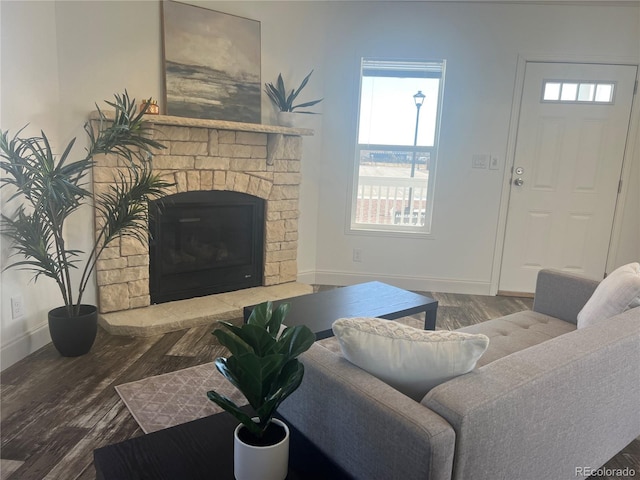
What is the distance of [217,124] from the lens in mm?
3162

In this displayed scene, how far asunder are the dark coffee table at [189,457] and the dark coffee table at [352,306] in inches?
32.3

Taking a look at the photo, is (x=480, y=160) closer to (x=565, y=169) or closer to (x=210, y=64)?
(x=565, y=169)

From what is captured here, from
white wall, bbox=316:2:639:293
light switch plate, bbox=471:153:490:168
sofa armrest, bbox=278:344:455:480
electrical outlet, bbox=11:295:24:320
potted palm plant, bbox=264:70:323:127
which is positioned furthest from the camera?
light switch plate, bbox=471:153:490:168

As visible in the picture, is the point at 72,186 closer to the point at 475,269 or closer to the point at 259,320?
the point at 259,320

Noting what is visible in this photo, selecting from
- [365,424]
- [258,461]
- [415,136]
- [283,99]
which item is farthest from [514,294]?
[258,461]

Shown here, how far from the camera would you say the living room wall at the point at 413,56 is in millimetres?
3402

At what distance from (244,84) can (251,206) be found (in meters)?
0.97

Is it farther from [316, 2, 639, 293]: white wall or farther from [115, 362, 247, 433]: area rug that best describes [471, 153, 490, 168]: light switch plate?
[115, 362, 247, 433]: area rug

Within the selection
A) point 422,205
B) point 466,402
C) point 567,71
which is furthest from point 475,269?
point 466,402

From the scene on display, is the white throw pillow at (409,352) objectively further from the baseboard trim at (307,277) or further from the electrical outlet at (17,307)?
the baseboard trim at (307,277)

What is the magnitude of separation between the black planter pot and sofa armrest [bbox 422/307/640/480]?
7.07 feet

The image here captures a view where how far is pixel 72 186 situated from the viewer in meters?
2.28

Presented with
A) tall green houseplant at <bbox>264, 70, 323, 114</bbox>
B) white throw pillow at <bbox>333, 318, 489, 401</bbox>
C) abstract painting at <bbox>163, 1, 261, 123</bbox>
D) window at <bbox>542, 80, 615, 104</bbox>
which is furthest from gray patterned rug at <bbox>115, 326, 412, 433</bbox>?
window at <bbox>542, 80, 615, 104</bbox>

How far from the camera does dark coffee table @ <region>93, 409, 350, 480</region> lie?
1092 millimetres
